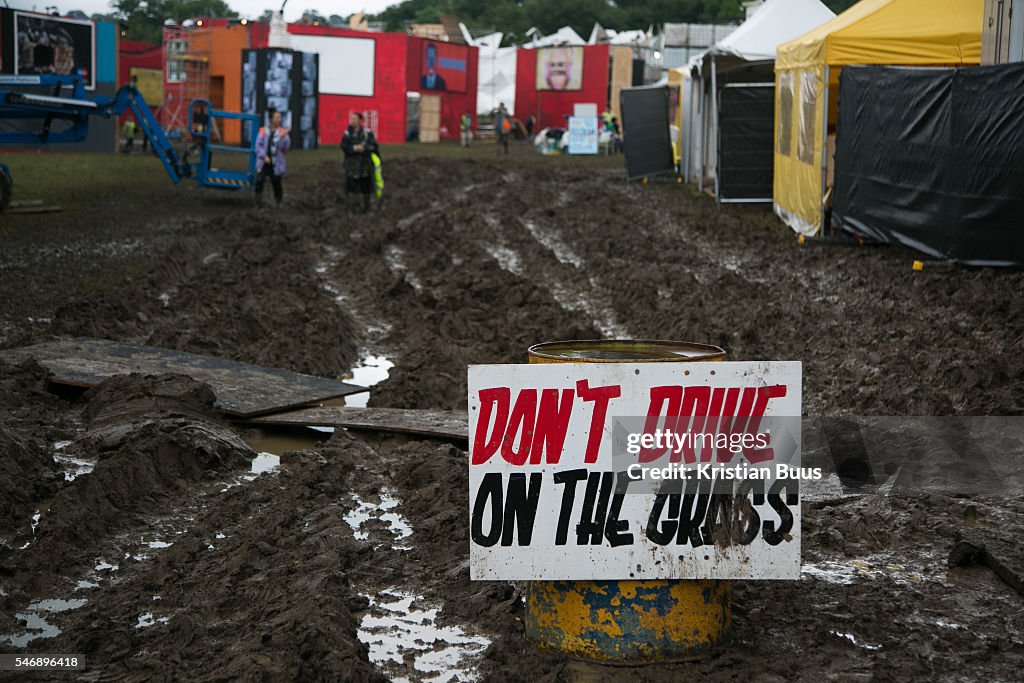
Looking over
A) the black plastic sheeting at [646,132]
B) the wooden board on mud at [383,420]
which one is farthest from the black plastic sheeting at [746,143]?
the wooden board on mud at [383,420]

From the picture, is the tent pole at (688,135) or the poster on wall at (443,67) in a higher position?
the poster on wall at (443,67)

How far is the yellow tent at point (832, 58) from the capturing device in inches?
542

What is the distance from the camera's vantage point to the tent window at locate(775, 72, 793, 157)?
58.5 ft

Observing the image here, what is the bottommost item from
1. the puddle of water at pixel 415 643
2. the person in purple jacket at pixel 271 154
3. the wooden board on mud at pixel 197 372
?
the puddle of water at pixel 415 643

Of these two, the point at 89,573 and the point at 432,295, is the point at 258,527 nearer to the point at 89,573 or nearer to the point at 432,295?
the point at 89,573

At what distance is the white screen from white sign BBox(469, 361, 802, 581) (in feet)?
167

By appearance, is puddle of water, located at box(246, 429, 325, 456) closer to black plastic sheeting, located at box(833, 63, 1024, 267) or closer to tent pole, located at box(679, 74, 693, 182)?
black plastic sheeting, located at box(833, 63, 1024, 267)

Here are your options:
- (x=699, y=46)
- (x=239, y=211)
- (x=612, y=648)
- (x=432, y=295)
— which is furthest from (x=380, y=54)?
(x=612, y=648)

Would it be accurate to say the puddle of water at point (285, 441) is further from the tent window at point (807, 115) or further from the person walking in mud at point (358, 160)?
the person walking in mud at point (358, 160)

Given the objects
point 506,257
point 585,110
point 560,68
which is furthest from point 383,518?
point 560,68

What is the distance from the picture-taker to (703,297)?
39.4 ft

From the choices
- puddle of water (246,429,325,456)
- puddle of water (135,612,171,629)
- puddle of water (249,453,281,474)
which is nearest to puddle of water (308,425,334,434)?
puddle of water (246,429,325,456)

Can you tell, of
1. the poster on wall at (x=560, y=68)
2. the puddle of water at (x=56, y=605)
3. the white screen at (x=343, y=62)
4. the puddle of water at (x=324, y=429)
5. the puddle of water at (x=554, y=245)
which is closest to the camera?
the puddle of water at (x=56, y=605)

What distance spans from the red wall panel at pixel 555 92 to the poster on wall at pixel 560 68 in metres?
0.27
